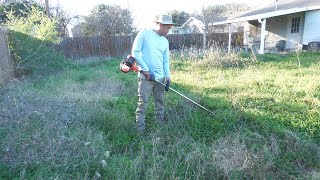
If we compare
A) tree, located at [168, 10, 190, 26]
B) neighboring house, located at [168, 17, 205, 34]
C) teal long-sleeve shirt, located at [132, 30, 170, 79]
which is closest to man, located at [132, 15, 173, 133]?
teal long-sleeve shirt, located at [132, 30, 170, 79]

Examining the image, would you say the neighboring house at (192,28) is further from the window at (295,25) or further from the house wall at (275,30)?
the window at (295,25)

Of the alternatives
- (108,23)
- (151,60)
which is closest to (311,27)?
(108,23)

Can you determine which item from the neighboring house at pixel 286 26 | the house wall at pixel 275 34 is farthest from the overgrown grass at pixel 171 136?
the house wall at pixel 275 34

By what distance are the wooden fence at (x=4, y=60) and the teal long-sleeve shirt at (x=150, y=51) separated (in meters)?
4.39

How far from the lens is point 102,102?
5180mm

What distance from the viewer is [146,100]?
4.01 metres

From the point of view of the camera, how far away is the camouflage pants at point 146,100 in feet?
13.0

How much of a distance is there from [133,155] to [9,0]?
817 inches

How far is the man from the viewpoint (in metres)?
3.80

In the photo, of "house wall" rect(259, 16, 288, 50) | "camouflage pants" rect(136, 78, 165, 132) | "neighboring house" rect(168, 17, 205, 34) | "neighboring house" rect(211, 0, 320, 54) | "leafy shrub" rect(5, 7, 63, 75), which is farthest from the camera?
"neighboring house" rect(168, 17, 205, 34)

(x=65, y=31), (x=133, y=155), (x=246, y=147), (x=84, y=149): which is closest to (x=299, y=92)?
(x=246, y=147)

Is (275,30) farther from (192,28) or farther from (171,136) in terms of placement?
(171,136)

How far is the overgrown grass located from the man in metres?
0.45

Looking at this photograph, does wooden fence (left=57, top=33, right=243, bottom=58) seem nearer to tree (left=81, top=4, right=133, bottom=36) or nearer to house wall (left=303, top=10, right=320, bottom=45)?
tree (left=81, top=4, right=133, bottom=36)
